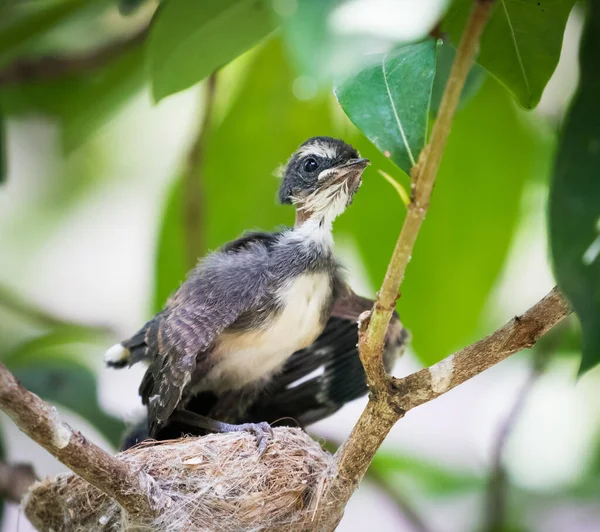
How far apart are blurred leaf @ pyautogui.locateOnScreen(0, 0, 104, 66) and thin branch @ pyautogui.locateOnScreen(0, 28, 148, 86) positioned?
255mm

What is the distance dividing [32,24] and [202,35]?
807mm

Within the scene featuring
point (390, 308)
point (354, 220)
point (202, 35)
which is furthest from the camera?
point (354, 220)

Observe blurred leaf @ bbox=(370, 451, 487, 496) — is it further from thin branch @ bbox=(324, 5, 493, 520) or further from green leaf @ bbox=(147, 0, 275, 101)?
green leaf @ bbox=(147, 0, 275, 101)

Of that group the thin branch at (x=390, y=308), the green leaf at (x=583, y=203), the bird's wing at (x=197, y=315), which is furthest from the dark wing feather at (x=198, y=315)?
the green leaf at (x=583, y=203)

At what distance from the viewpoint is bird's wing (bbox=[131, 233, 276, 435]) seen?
1.54 meters

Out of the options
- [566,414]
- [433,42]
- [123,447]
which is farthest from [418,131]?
[566,414]

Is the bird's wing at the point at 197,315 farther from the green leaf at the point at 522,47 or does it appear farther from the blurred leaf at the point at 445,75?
the green leaf at the point at 522,47

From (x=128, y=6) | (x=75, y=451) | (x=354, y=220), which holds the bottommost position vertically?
(x=75, y=451)

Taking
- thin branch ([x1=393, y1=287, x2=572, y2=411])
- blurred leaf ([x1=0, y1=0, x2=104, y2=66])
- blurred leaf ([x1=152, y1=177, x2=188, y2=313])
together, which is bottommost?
thin branch ([x1=393, y1=287, x2=572, y2=411])

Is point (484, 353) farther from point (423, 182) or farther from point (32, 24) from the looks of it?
point (32, 24)

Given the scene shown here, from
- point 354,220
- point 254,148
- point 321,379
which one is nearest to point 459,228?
point 354,220

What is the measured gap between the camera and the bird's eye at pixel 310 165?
1571 mm

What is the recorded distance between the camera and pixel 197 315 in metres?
1.58

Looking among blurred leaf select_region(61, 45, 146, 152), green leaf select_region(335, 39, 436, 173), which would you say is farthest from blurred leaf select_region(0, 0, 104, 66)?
green leaf select_region(335, 39, 436, 173)
